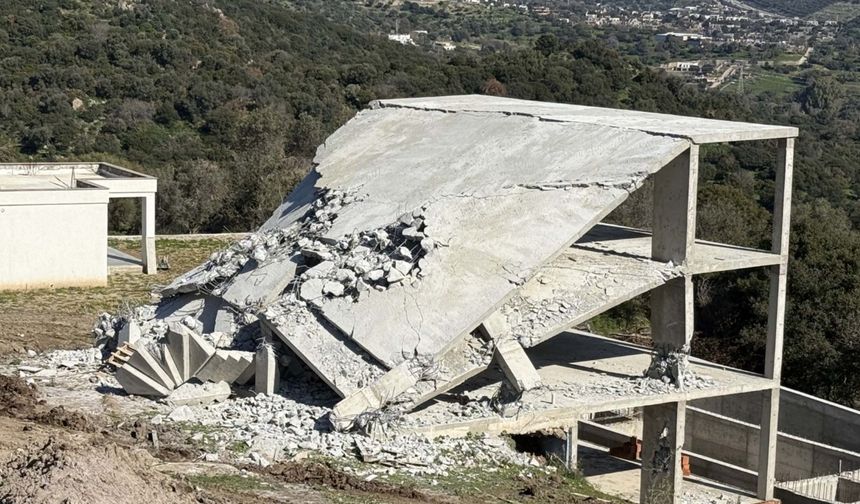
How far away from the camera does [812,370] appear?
2494 centimetres

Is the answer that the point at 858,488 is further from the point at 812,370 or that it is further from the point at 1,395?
the point at 1,395

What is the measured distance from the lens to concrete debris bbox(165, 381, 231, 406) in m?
15.2

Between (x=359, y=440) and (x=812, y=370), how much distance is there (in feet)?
45.5

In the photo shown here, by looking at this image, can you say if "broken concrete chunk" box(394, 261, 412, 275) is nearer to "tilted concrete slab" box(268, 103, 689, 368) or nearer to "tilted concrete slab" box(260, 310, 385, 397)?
"tilted concrete slab" box(268, 103, 689, 368)

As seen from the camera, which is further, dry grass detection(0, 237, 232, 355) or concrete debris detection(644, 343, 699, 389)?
dry grass detection(0, 237, 232, 355)

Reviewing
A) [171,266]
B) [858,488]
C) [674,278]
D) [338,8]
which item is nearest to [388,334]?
[674,278]

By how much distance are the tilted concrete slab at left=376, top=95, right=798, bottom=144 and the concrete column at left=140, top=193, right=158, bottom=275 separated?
762cm

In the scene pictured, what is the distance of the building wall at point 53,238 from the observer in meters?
25.5

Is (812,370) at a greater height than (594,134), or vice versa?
(594,134)

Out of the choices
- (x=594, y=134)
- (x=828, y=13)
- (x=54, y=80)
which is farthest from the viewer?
(x=828, y=13)

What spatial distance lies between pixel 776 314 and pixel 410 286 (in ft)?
17.7

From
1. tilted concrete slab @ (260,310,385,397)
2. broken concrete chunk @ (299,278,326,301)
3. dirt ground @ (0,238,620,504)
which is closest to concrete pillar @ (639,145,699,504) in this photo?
Result: dirt ground @ (0,238,620,504)

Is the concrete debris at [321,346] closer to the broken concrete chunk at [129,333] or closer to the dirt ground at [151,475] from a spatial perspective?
the dirt ground at [151,475]

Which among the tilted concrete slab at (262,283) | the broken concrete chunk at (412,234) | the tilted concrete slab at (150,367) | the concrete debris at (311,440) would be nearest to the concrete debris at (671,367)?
the concrete debris at (311,440)
